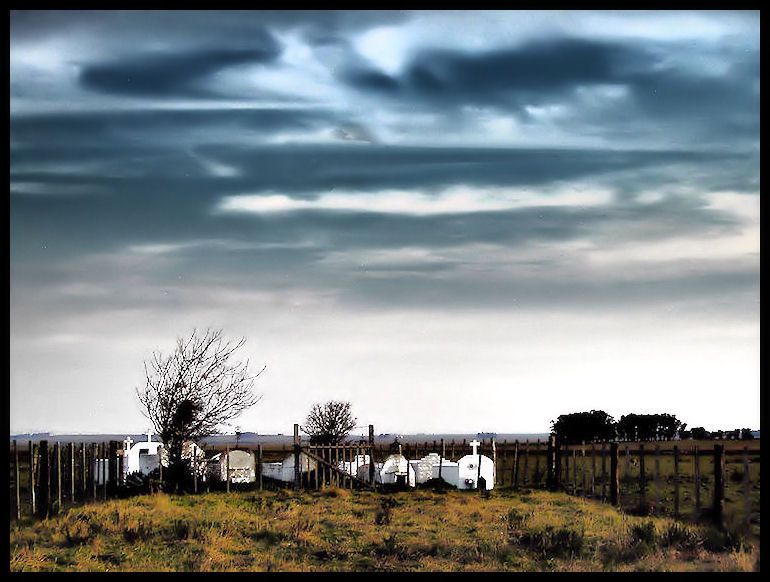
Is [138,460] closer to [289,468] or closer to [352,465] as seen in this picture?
[289,468]

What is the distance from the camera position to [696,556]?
1669cm

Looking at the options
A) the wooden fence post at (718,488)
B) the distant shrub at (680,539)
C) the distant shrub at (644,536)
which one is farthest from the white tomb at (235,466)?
the distant shrub at (680,539)

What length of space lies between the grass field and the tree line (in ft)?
237

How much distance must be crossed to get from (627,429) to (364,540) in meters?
99.3

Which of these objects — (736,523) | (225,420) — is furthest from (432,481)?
(736,523)

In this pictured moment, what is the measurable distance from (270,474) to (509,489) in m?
9.54

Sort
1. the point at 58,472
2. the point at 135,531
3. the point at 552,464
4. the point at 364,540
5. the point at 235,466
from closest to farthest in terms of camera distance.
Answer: the point at 364,540 → the point at 135,531 → the point at 58,472 → the point at 235,466 → the point at 552,464

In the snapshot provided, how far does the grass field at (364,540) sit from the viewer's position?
16484mm

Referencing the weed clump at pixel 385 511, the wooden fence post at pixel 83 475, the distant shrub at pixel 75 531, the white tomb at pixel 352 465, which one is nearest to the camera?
the distant shrub at pixel 75 531

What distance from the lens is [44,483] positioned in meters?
24.4

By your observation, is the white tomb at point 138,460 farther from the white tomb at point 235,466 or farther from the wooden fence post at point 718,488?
the wooden fence post at point 718,488

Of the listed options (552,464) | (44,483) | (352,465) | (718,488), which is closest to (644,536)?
(718,488)

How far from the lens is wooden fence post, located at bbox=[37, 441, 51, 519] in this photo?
24.2m

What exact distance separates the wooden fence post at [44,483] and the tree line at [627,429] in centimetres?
7518
